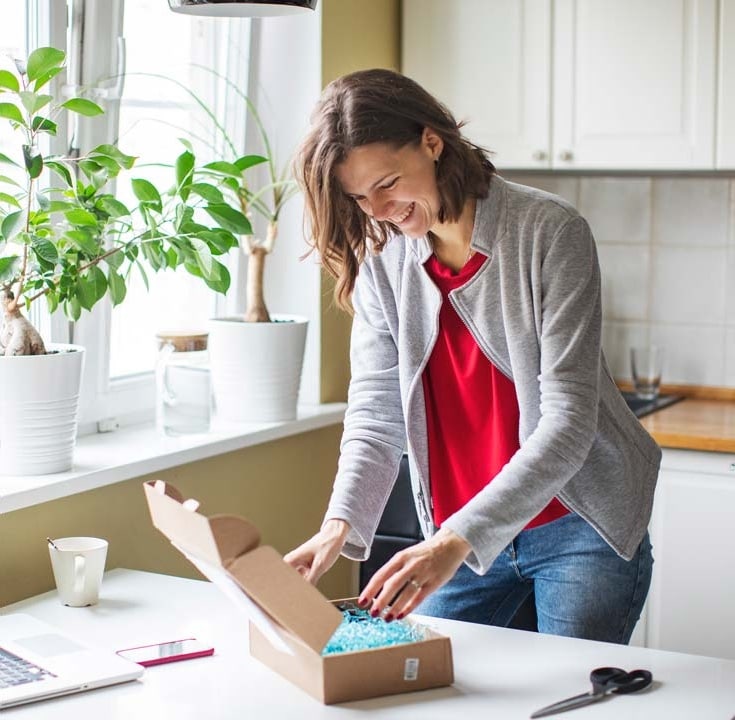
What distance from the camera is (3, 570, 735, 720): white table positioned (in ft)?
4.74

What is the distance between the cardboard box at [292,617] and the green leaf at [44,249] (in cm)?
60

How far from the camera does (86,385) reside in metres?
2.54

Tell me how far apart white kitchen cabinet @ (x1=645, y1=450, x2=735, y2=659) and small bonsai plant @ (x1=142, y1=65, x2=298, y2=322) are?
1.01 meters

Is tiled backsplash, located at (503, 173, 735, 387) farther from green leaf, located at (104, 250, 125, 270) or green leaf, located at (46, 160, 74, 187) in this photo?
green leaf, located at (46, 160, 74, 187)

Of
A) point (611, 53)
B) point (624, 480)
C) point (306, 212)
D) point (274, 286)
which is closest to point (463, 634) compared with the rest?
point (624, 480)

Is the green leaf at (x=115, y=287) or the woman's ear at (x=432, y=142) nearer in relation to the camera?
the woman's ear at (x=432, y=142)

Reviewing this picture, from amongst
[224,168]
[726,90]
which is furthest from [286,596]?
[726,90]

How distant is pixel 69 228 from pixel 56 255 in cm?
12

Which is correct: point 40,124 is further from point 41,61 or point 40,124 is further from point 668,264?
point 668,264

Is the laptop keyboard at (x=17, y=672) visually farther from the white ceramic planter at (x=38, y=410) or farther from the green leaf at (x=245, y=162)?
the green leaf at (x=245, y=162)

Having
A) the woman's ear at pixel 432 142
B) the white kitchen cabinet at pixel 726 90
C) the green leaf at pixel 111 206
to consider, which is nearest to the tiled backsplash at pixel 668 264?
the white kitchen cabinet at pixel 726 90

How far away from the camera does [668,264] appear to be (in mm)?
3355

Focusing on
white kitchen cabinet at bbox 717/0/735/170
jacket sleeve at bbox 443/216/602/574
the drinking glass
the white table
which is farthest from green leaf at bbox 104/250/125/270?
the drinking glass

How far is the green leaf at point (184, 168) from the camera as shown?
86.2 inches
